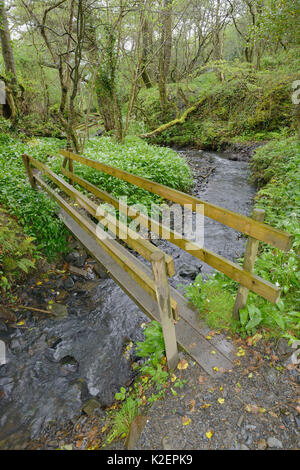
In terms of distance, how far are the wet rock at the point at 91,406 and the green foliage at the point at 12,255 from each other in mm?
2304

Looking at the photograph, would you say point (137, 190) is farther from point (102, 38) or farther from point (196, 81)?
point (196, 81)

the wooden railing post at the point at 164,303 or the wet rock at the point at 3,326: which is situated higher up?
the wooden railing post at the point at 164,303

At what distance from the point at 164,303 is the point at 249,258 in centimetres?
101

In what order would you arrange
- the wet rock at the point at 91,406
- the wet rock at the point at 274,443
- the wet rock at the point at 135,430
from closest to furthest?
the wet rock at the point at 274,443
the wet rock at the point at 135,430
the wet rock at the point at 91,406

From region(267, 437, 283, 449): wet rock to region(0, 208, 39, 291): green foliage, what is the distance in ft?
12.9

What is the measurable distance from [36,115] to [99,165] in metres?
12.9

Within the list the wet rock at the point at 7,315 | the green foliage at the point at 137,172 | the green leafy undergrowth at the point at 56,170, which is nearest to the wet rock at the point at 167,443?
the wet rock at the point at 7,315

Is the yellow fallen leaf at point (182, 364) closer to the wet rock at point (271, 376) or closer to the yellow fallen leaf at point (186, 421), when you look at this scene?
the yellow fallen leaf at point (186, 421)

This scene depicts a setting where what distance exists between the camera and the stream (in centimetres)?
281

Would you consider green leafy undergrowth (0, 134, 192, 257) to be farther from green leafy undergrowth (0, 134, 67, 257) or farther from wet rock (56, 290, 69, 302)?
wet rock (56, 290, 69, 302)

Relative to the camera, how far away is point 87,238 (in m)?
5.26

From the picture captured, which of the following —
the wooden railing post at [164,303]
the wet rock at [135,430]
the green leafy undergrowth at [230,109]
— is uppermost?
the green leafy undergrowth at [230,109]

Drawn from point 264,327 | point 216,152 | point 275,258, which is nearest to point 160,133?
point 216,152

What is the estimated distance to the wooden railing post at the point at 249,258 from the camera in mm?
2381
